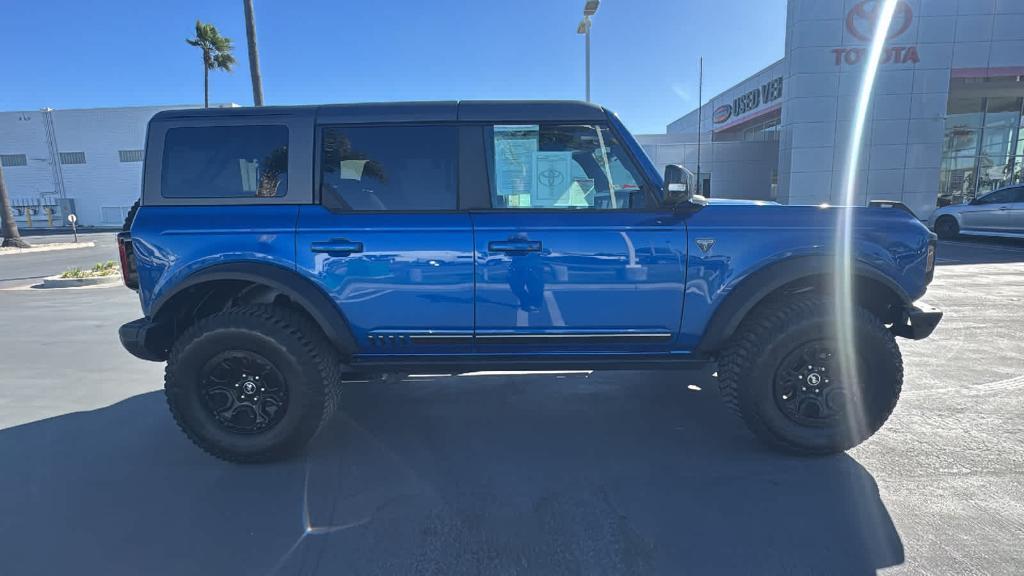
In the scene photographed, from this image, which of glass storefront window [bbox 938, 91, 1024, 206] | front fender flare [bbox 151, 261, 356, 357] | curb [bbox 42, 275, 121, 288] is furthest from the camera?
glass storefront window [bbox 938, 91, 1024, 206]

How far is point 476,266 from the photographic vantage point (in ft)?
9.32

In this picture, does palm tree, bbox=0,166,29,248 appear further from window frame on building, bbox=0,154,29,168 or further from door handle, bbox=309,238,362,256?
window frame on building, bbox=0,154,29,168

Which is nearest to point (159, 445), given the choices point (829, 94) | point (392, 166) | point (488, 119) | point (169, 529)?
point (169, 529)

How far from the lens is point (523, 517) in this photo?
247 cm

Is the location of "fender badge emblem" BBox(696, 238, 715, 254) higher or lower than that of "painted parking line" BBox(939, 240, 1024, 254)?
higher

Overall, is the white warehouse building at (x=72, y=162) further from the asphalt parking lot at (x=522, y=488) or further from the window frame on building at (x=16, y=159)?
the asphalt parking lot at (x=522, y=488)

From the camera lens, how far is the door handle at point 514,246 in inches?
111

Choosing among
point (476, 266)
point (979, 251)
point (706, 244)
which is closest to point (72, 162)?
point (476, 266)

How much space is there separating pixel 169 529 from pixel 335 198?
189 centimetres

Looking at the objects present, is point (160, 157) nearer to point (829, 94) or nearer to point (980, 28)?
point (829, 94)

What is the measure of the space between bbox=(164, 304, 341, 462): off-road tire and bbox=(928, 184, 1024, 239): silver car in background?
1639 cm

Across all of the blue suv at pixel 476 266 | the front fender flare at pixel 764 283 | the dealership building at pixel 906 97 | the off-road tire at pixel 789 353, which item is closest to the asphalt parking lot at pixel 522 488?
the off-road tire at pixel 789 353

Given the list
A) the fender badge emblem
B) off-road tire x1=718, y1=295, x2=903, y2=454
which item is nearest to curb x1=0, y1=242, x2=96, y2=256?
the fender badge emblem

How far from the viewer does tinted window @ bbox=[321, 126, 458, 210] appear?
2957 mm
